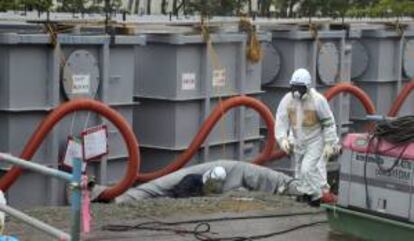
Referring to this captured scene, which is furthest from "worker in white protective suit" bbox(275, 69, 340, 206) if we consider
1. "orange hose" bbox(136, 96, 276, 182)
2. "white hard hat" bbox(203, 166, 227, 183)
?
"orange hose" bbox(136, 96, 276, 182)

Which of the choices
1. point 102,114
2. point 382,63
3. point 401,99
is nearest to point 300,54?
point 382,63

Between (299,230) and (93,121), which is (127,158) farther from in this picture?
(299,230)

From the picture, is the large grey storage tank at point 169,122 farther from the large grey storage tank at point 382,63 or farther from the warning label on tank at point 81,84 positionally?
the large grey storage tank at point 382,63

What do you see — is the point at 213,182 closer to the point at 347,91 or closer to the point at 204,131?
the point at 204,131

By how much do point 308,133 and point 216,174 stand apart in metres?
1.29

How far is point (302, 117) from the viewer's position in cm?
1057

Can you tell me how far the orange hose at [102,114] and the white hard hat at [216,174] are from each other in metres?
1.19

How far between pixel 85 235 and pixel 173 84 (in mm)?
4219

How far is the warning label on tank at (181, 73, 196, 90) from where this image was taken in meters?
11.8

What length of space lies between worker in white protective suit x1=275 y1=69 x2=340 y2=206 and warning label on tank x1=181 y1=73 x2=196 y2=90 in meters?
1.68

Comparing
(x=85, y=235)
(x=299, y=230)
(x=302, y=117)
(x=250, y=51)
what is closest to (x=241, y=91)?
(x=250, y=51)

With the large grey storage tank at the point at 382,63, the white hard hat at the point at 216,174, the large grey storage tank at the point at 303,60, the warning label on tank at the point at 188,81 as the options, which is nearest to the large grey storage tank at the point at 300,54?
the large grey storage tank at the point at 303,60

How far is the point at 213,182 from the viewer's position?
1111 cm

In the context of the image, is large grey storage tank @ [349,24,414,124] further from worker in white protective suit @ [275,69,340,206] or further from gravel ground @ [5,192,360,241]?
gravel ground @ [5,192,360,241]
